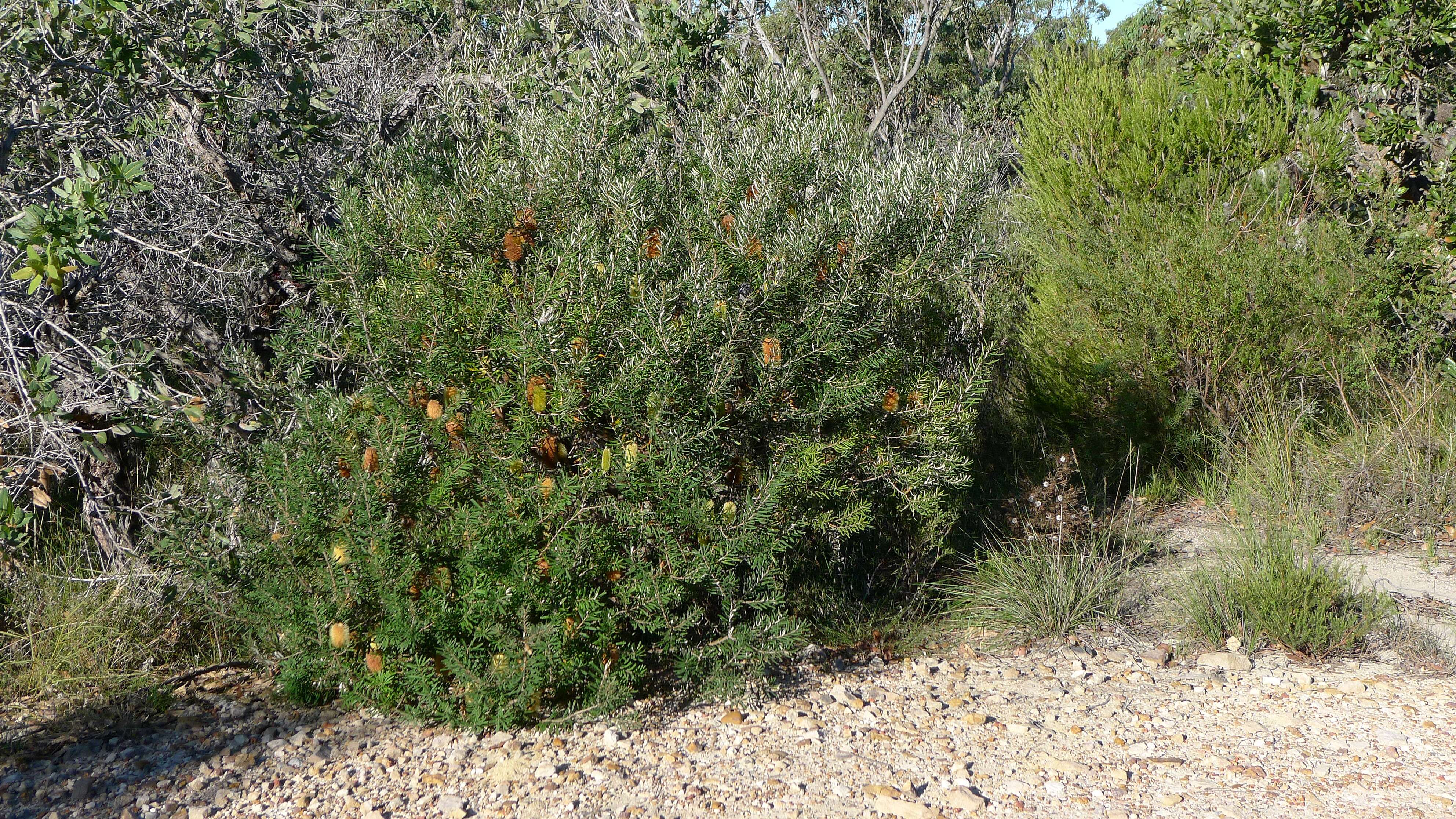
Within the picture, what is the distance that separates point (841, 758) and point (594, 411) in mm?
1255

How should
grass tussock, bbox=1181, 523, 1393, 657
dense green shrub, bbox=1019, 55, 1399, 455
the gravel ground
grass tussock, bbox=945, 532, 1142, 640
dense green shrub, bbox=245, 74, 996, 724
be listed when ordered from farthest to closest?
dense green shrub, bbox=1019, 55, 1399, 455 < grass tussock, bbox=945, 532, 1142, 640 < grass tussock, bbox=1181, 523, 1393, 657 < dense green shrub, bbox=245, 74, 996, 724 < the gravel ground

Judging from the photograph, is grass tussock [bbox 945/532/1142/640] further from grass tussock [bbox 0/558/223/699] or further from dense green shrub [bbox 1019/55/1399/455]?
grass tussock [bbox 0/558/223/699]

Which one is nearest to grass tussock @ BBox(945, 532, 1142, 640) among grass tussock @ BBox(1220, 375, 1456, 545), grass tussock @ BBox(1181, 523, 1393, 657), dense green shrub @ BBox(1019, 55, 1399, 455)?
grass tussock @ BBox(1181, 523, 1393, 657)

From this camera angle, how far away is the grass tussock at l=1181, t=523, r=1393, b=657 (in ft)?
12.4

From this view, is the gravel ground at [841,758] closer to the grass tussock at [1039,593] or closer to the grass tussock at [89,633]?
the grass tussock at [89,633]

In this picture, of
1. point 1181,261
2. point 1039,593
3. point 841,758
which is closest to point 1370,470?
point 1181,261

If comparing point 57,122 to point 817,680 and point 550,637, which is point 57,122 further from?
point 817,680

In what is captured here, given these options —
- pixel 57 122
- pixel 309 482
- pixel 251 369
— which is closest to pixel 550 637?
pixel 309 482

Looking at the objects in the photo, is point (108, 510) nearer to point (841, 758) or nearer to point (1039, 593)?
point (841, 758)

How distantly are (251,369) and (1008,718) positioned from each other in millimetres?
2711

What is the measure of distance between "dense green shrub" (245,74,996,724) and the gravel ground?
0.17m

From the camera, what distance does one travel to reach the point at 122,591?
3654mm

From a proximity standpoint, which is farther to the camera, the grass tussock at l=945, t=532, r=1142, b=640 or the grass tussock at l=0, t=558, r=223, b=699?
the grass tussock at l=945, t=532, r=1142, b=640

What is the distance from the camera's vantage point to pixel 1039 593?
161 inches
